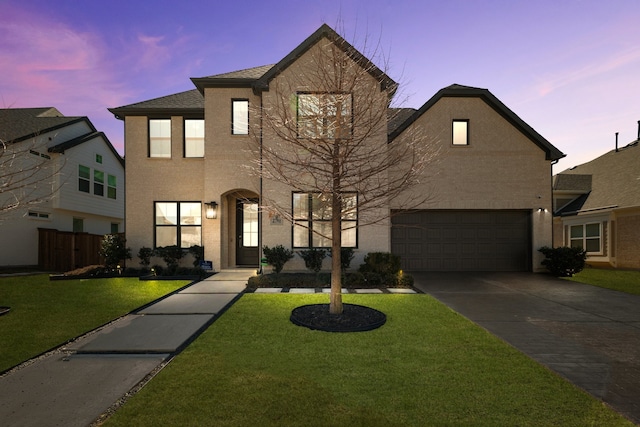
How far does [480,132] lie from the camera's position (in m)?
12.6

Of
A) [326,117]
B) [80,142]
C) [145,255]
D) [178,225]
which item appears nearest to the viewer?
[326,117]

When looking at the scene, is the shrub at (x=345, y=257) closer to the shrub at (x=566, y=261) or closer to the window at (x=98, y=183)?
the shrub at (x=566, y=261)

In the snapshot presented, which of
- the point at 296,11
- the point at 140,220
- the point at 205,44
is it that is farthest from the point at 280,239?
the point at 205,44

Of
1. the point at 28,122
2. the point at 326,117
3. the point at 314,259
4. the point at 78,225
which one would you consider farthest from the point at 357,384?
the point at 28,122

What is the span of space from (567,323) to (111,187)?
79.9ft

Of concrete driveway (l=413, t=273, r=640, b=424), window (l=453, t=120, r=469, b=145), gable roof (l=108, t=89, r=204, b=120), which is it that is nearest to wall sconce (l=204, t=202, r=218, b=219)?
gable roof (l=108, t=89, r=204, b=120)

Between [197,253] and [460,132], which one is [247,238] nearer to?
[197,253]

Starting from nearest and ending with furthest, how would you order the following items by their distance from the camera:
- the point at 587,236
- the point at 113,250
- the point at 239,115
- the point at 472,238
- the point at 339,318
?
the point at 339,318
the point at 113,250
the point at 239,115
the point at 472,238
the point at 587,236

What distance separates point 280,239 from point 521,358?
25.5 feet

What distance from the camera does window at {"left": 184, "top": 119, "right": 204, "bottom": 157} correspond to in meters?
12.3

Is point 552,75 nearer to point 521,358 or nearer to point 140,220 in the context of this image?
point 521,358

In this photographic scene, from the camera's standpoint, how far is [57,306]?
7.10 meters

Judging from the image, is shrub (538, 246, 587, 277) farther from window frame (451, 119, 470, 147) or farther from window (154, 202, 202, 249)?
window (154, 202, 202, 249)

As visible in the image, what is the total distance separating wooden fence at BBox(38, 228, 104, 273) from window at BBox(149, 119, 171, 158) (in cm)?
664
